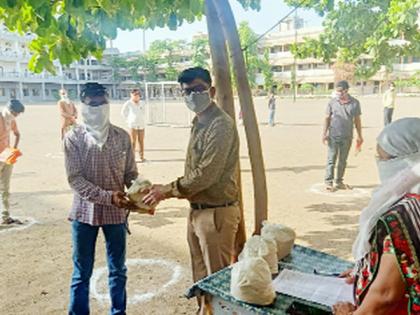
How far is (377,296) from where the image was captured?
1.57 m

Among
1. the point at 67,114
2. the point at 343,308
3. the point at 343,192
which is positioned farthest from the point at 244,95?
the point at 67,114

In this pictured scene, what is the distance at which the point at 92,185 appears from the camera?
9.76 feet

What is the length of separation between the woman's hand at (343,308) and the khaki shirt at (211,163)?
1146 millimetres

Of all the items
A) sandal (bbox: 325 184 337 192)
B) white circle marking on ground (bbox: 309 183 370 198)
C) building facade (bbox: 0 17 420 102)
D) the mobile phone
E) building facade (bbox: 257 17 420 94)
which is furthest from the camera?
building facade (bbox: 0 17 420 102)

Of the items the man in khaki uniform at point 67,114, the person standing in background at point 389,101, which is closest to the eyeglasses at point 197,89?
the man in khaki uniform at point 67,114

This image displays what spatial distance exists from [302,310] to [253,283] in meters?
0.29

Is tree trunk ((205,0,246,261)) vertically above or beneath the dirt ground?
above

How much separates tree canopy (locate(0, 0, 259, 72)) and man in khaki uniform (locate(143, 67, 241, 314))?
0.59 meters

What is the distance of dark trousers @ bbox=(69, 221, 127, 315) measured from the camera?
302cm

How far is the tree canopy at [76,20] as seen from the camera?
8.71 feet

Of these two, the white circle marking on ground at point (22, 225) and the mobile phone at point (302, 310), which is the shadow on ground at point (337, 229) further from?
the white circle marking on ground at point (22, 225)

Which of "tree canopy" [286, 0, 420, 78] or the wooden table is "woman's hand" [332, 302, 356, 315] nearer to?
the wooden table

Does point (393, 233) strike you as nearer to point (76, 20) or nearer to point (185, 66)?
point (76, 20)

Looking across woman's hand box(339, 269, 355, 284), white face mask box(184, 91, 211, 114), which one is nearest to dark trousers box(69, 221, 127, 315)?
white face mask box(184, 91, 211, 114)
